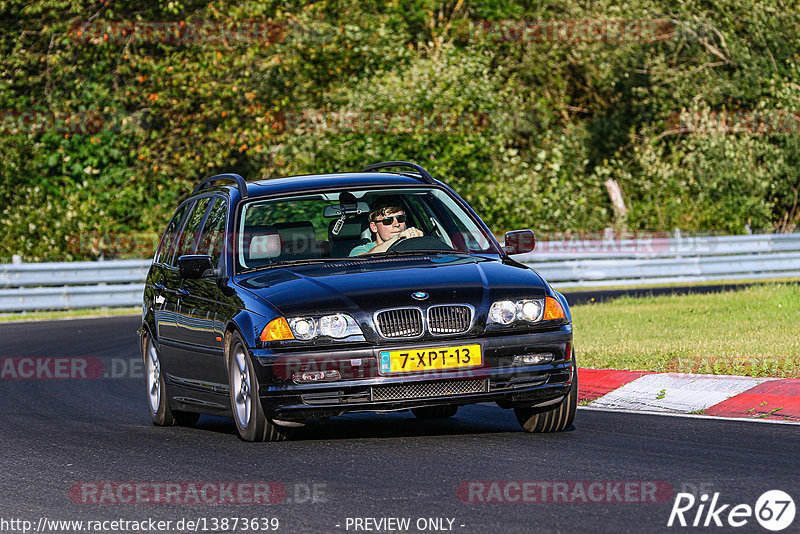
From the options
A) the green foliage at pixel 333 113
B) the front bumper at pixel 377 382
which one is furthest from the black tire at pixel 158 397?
the green foliage at pixel 333 113

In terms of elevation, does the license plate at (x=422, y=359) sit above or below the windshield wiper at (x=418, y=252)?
Answer: below

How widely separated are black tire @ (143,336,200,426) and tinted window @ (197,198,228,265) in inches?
38.0

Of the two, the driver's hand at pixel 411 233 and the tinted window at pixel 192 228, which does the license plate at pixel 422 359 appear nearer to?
the driver's hand at pixel 411 233

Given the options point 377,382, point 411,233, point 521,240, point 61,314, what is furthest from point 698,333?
point 61,314

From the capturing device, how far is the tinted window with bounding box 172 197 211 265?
34.1ft

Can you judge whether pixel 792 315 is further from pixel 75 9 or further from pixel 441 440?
pixel 75 9

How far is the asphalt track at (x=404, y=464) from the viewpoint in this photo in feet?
20.2

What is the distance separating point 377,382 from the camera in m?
7.95

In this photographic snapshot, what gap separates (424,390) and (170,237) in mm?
3851

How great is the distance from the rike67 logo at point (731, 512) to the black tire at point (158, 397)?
494 cm

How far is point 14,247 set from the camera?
29.5 meters

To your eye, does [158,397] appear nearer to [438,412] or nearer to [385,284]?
[438,412]

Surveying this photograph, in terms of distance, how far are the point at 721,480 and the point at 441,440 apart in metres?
2.25

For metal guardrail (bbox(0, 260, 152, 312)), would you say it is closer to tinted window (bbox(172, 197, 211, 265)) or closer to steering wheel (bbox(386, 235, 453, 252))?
tinted window (bbox(172, 197, 211, 265))
